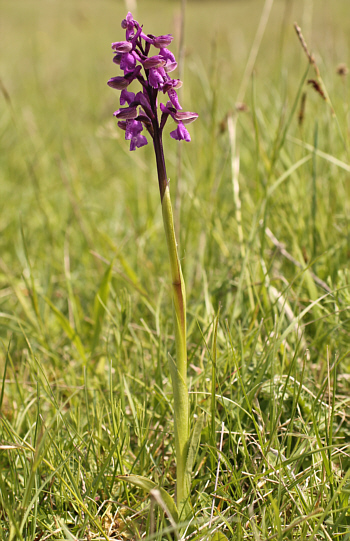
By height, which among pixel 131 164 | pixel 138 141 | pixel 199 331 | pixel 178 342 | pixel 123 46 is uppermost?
pixel 131 164

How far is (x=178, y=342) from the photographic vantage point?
1.21m

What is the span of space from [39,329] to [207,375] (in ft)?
2.96

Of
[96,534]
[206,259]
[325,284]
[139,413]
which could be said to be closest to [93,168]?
[206,259]

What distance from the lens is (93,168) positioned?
4.57m

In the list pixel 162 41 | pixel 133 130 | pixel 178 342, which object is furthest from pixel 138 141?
pixel 178 342

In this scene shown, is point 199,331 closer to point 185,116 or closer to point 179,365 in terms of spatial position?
point 179,365

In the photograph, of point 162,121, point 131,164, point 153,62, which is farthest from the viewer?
point 131,164

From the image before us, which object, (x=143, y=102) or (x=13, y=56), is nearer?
(x=143, y=102)

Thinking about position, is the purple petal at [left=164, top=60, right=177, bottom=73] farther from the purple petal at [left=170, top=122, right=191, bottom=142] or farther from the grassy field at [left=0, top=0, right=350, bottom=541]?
the grassy field at [left=0, top=0, right=350, bottom=541]

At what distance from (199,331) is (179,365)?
0.65 meters

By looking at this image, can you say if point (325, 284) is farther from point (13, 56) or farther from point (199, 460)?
point (13, 56)

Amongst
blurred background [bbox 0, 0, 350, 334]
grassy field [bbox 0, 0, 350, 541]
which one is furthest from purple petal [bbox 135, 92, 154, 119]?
blurred background [bbox 0, 0, 350, 334]

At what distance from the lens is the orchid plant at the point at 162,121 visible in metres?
1.13

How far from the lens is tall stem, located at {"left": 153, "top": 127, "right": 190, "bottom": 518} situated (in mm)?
1149
